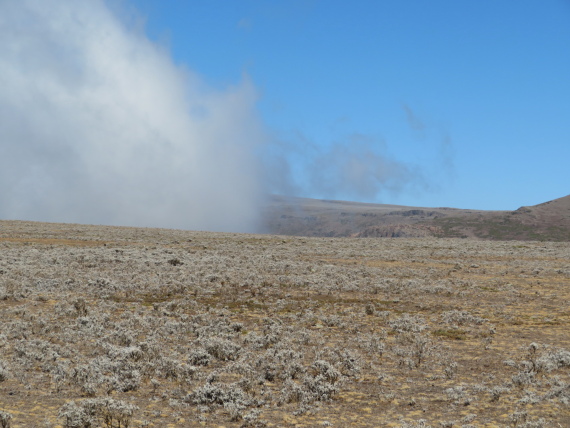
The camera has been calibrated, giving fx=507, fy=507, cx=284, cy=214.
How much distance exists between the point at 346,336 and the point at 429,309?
7.90 metres

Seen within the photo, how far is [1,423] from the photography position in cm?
1060

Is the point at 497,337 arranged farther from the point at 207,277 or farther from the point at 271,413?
the point at 207,277

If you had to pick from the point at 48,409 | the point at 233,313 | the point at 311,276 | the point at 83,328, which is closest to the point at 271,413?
the point at 48,409

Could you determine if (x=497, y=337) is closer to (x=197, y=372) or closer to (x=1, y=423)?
(x=197, y=372)

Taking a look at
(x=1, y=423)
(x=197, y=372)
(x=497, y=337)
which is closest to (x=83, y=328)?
(x=197, y=372)

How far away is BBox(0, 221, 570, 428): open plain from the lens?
12039mm

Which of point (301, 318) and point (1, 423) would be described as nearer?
point (1, 423)

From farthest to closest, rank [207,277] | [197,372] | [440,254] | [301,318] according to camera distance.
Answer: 1. [440,254]
2. [207,277]
3. [301,318]
4. [197,372]

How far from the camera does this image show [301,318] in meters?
22.6

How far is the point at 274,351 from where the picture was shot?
16844mm

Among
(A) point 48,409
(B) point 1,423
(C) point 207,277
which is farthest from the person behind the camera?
(C) point 207,277

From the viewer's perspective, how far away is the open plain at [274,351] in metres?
12.0

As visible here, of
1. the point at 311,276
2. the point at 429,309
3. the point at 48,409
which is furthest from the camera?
the point at 311,276

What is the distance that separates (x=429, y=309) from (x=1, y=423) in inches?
798
